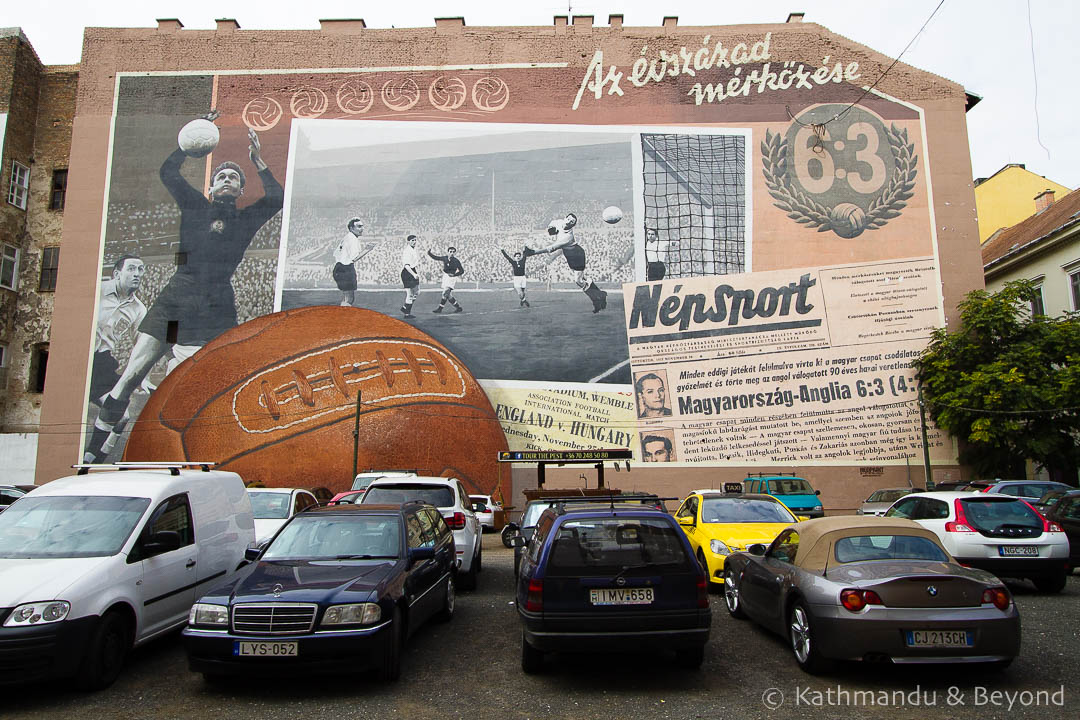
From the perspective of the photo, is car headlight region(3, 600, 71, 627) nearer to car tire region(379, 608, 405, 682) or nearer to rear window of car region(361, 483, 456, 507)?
car tire region(379, 608, 405, 682)

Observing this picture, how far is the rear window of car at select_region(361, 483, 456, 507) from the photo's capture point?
448 inches

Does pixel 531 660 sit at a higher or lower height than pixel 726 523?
lower

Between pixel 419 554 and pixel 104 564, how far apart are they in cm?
279

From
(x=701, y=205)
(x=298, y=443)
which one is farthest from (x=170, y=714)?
(x=701, y=205)

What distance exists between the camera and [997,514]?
1055cm

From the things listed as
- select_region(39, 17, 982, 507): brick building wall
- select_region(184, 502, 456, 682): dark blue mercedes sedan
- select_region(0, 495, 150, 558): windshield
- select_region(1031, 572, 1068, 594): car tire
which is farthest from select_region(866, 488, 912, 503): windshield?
select_region(0, 495, 150, 558): windshield

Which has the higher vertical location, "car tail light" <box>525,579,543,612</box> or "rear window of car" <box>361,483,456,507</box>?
"rear window of car" <box>361,483,456,507</box>

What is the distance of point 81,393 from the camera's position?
90.4ft

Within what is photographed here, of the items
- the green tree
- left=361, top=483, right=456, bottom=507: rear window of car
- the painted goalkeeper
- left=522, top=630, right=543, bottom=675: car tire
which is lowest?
left=522, top=630, right=543, bottom=675: car tire

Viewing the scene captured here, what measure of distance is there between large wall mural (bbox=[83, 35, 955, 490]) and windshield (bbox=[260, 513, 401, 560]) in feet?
60.3

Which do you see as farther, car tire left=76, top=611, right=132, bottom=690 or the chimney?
the chimney

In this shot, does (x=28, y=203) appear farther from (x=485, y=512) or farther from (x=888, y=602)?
(x=888, y=602)

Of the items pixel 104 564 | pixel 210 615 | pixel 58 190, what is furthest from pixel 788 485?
pixel 58 190

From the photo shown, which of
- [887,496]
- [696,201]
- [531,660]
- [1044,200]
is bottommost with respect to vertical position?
[531,660]
